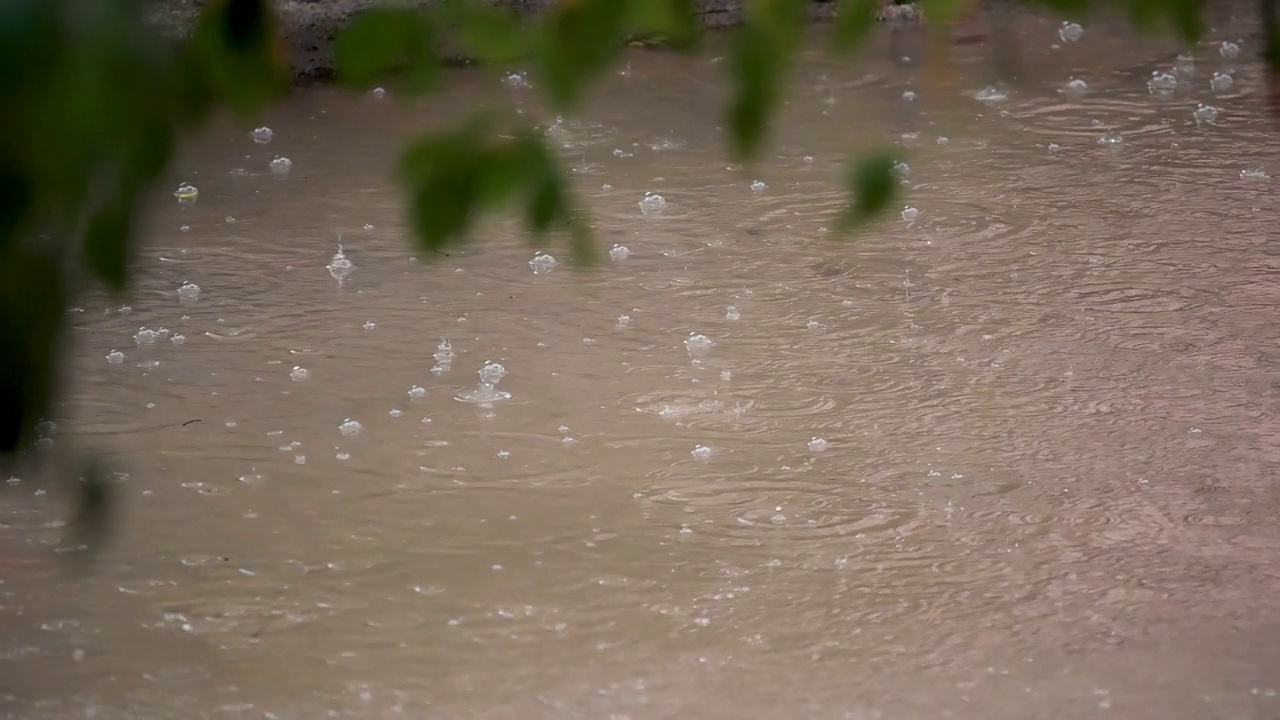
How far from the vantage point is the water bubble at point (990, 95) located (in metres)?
3.91

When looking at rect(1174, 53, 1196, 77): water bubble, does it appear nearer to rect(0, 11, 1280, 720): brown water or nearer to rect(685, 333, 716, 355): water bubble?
rect(0, 11, 1280, 720): brown water


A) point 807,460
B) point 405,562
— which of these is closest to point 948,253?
point 807,460

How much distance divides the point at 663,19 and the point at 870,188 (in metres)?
0.11

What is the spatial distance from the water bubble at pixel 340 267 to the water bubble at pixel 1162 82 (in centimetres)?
229

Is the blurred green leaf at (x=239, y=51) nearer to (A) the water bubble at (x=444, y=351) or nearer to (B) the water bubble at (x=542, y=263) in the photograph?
(A) the water bubble at (x=444, y=351)

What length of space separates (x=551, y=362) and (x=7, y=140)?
2.12m

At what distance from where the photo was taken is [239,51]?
54 centimetres

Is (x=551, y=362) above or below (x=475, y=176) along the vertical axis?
below

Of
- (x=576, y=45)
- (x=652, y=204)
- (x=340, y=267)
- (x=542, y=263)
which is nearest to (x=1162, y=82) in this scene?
(x=652, y=204)

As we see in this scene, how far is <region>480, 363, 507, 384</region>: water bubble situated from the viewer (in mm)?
2510

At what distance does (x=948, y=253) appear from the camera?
9.78 feet

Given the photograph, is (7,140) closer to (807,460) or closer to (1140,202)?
(807,460)

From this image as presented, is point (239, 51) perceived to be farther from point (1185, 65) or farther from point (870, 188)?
point (1185, 65)

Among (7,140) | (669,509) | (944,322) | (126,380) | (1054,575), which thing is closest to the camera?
(7,140)
